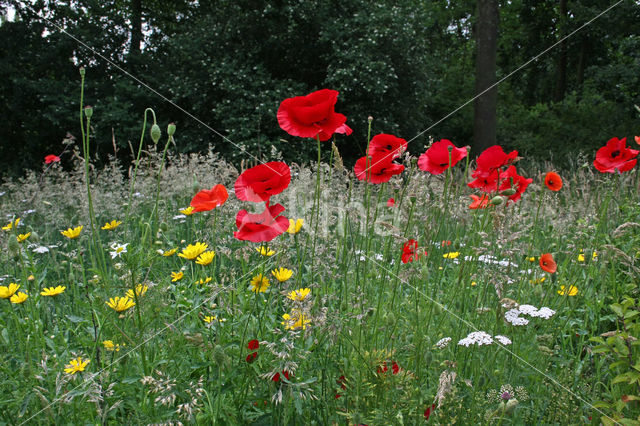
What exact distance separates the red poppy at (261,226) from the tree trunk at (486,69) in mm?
8546

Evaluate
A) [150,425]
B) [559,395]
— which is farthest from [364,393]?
[559,395]

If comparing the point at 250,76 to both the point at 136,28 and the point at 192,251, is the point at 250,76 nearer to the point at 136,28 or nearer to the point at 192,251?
the point at 136,28

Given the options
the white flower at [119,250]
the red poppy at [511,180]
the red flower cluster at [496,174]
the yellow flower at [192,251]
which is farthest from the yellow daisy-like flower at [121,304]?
the red poppy at [511,180]

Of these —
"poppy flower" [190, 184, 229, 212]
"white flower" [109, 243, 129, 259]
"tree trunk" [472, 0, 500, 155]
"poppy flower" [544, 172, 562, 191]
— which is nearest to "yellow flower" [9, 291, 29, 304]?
"white flower" [109, 243, 129, 259]

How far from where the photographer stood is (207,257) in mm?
1665

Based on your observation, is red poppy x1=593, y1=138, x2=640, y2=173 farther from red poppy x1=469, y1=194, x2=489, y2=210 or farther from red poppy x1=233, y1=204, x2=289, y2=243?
red poppy x1=233, y1=204, x2=289, y2=243

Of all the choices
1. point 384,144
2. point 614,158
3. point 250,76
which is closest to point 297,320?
point 384,144

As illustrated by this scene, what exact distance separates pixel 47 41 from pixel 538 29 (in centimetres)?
1630

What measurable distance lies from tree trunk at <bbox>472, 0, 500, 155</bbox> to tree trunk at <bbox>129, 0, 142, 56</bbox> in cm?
853

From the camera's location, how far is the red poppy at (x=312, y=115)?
47.1 inches

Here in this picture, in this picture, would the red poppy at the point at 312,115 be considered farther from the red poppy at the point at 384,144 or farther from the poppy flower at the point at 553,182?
the poppy flower at the point at 553,182

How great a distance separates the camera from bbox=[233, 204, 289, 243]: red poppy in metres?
1.19

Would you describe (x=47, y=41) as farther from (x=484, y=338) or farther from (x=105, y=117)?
(x=484, y=338)

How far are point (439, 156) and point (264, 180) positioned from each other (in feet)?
2.35
